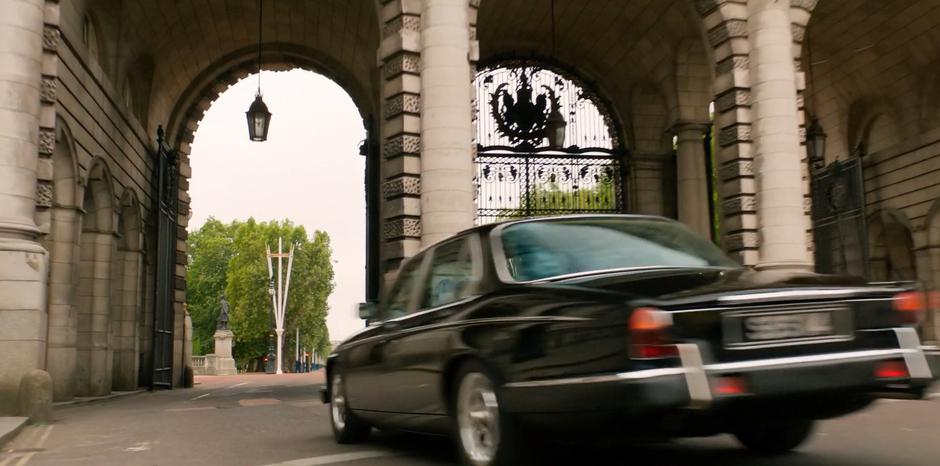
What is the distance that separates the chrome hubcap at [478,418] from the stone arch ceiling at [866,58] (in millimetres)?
18958

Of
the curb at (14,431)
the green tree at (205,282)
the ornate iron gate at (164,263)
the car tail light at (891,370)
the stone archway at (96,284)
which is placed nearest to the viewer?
the car tail light at (891,370)

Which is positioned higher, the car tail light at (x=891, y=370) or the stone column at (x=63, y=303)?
the stone column at (x=63, y=303)

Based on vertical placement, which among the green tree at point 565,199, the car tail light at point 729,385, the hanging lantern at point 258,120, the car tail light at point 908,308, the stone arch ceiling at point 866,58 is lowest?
the car tail light at point 729,385

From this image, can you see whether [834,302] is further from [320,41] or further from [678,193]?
[320,41]

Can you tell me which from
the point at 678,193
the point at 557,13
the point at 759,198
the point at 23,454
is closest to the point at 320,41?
the point at 557,13

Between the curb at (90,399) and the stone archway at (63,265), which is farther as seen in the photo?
the stone archway at (63,265)

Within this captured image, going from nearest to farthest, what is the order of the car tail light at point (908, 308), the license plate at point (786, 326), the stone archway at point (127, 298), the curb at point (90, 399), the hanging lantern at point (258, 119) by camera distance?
→ the license plate at point (786, 326) < the car tail light at point (908, 308) < the curb at point (90, 399) < the hanging lantern at point (258, 119) < the stone archway at point (127, 298)

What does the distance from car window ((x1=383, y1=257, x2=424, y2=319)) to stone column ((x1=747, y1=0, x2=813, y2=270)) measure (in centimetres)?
998

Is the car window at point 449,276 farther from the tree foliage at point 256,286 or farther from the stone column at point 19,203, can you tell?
the tree foliage at point 256,286

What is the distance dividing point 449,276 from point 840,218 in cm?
2096

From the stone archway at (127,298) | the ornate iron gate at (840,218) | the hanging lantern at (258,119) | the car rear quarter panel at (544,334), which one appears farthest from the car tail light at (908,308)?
the ornate iron gate at (840,218)

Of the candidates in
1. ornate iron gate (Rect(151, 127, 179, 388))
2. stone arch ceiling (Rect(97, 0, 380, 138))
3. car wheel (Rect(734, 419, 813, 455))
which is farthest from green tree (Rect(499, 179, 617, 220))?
car wheel (Rect(734, 419, 813, 455))

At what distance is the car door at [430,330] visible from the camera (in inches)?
215

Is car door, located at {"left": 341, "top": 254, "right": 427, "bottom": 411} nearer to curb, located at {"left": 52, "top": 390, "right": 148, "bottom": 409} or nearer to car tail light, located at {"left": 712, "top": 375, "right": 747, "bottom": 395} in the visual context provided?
car tail light, located at {"left": 712, "top": 375, "right": 747, "bottom": 395}
